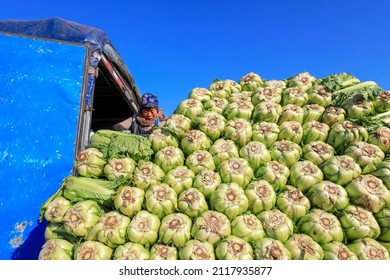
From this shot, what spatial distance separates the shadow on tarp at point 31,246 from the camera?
412cm

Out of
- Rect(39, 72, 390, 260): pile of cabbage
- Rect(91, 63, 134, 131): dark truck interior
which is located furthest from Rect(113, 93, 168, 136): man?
Rect(39, 72, 390, 260): pile of cabbage

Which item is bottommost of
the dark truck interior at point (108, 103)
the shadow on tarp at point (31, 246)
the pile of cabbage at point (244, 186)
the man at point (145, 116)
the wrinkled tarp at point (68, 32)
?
the shadow on tarp at point (31, 246)

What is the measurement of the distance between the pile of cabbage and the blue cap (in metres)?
2.68

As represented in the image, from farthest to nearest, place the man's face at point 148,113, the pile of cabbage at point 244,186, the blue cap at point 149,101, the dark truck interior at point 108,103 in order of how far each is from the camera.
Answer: the dark truck interior at point 108,103 → the man's face at point 148,113 → the blue cap at point 149,101 → the pile of cabbage at point 244,186

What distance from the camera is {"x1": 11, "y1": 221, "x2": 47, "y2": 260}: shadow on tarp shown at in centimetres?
412

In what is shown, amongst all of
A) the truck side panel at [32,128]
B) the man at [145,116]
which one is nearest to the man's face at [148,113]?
the man at [145,116]

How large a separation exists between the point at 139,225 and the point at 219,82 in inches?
103

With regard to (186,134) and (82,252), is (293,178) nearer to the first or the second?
(186,134)

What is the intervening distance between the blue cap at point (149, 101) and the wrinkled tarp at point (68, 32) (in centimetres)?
139

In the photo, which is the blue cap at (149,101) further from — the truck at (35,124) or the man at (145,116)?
the truck at (35,124)

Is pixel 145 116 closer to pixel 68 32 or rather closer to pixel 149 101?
pixel 149 101

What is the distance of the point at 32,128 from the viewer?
4.46 meters

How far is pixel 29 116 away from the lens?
4484 mm

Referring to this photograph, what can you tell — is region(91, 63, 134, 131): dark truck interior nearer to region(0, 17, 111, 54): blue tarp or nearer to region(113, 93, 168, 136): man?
region(0, 17, 111, 54): blue tarp
